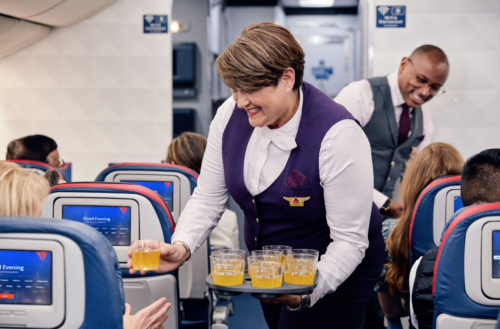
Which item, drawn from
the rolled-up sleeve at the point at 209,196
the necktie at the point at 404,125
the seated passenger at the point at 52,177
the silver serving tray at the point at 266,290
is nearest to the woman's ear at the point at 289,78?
the rolled-up sleeve at the point at 209,196

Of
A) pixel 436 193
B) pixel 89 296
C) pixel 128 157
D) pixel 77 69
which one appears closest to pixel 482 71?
pixel 436 193

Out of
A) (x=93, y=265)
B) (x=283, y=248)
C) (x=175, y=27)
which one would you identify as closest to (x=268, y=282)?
(x=283, y=248)

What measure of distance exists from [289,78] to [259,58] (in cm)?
15

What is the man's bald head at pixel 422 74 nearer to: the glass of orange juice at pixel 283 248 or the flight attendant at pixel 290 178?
the flight attendant at pixel 290 178

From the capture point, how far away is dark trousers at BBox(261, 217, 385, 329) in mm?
1803

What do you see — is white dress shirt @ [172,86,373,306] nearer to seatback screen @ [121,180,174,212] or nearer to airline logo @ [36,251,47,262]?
airline logo @ [36,251,47,262]

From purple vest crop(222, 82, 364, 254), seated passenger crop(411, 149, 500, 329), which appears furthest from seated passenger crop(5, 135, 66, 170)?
seated passenger crop(411, 149, 500, 329)

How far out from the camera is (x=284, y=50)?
1.57 m

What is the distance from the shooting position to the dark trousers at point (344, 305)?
1.80m

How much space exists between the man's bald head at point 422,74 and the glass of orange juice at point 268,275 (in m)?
2.26

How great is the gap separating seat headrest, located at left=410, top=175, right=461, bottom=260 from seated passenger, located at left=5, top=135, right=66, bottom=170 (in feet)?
8.97

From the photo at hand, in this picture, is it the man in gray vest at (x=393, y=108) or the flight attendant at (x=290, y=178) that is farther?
the man in gray vest at (x=393, y=108)

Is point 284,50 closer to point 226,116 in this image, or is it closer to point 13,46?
point 226,116

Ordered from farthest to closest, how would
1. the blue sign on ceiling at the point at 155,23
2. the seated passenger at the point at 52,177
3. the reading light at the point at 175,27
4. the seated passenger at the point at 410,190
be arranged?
the reading light at the point at 175,27 → the blue sign on ceiling at the point at 155,23 → the seated passenger at the point at 52,177 → the seated passenger at the point at 410,190
